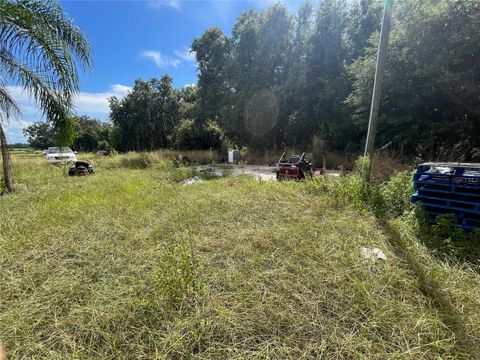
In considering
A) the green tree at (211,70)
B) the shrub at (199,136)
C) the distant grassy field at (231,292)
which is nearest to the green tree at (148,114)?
the shrub at (199,136)

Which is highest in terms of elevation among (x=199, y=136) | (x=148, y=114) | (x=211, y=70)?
(x=211, y=70)

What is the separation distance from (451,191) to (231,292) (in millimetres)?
2937

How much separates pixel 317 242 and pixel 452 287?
47.5 inches

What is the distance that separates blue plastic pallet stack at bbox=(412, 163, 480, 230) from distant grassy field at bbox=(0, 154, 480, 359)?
0.52m

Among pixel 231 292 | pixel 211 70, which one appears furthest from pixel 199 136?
pixel 231 292

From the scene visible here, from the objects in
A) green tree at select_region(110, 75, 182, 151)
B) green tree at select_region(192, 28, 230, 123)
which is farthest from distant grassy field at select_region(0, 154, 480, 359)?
green tree at select_region(110, 75, 182, 151)

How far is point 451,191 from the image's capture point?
2.95 metres

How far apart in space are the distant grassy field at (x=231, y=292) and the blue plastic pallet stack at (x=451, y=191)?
0.52 metres

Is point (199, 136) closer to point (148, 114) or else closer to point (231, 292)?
point (148, 114)

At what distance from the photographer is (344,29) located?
42.9 ft

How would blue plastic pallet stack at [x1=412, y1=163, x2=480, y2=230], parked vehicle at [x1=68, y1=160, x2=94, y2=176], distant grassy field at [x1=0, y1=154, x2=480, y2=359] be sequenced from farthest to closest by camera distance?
parked vehicle at [x1=68, y1=160, x2=94, y2=176] < blue plastic pallet stack at [x1=412, y1=163, x2=480, y2=230] < distant grassy field at [x1=0, y1=154, x2=480, y2=359]

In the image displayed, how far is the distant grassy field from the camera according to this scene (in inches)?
63.0

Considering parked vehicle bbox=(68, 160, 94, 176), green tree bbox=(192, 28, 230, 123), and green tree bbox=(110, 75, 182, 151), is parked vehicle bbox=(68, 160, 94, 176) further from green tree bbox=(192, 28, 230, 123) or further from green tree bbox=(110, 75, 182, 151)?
green tree bbox=(110, 75, 182, 151)

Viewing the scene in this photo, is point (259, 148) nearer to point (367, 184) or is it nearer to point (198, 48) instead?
point (198, 48)
